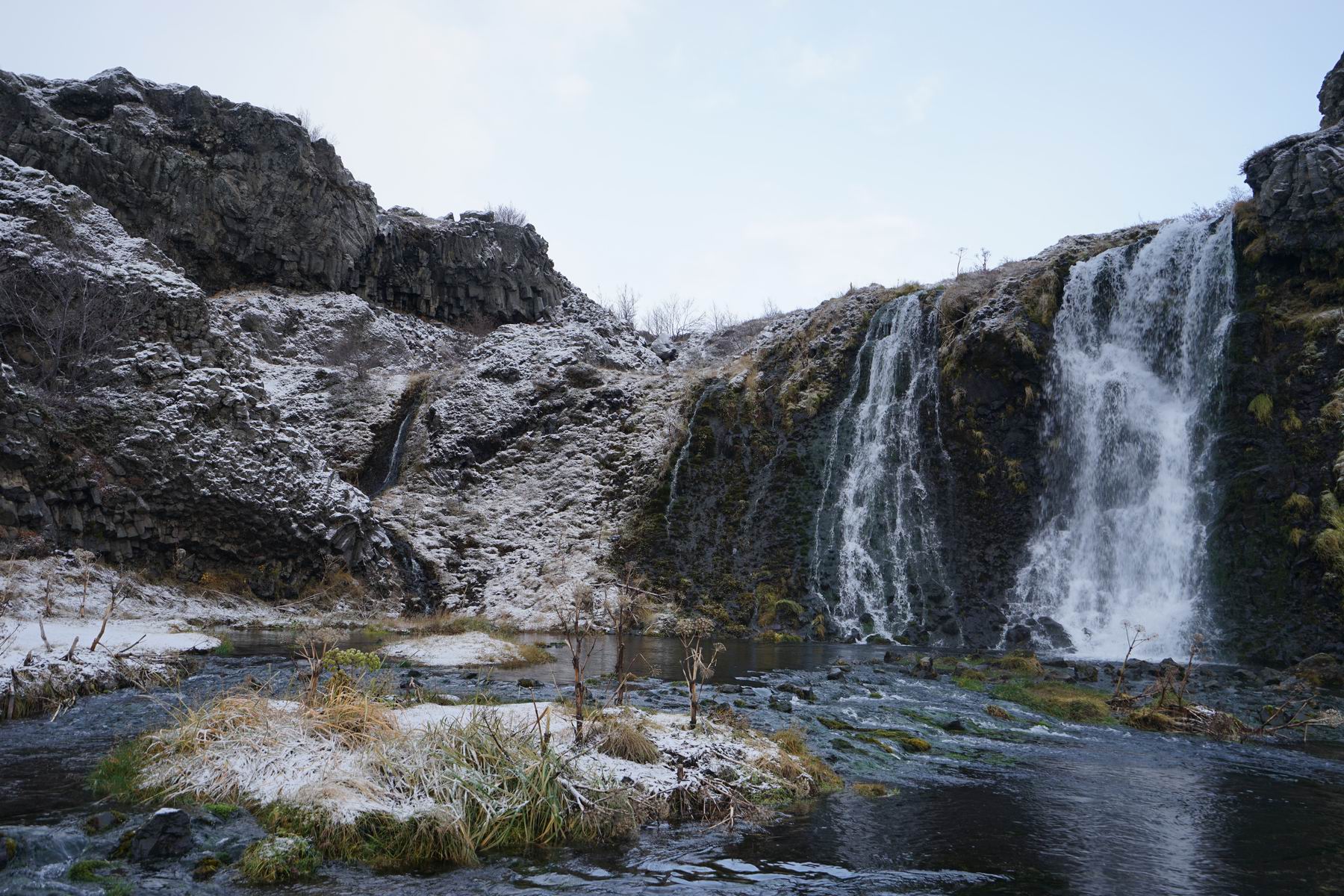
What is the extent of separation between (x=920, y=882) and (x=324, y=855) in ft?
15.0

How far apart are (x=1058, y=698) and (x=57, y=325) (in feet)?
98.1

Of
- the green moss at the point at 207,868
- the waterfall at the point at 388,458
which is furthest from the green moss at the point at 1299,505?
the waterfall at the point at 388,458

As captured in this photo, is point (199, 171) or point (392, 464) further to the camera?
point (199, 171)

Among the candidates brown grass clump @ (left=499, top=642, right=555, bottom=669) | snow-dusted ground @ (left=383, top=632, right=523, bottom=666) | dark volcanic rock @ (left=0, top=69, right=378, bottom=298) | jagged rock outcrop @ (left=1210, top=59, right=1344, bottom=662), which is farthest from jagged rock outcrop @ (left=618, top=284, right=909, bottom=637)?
dark volcanic rock @ (left=0, top=69, right=378, bottom=298)

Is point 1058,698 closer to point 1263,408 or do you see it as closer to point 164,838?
point 164,838

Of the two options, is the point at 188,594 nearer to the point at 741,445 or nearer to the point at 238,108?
the point at 741,445

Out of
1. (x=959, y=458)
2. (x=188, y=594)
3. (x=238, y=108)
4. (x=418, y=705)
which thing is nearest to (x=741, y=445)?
(x=959, y=458)

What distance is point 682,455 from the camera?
114 ft

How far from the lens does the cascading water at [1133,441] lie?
77.4 feet

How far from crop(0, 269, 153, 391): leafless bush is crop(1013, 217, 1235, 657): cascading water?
100 feet

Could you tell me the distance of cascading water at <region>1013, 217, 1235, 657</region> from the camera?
2358cm

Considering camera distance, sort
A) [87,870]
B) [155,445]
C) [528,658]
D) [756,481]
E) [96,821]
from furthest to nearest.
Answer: [756,481]
[155,445]
[528,658]
[96,821]
[87,870]

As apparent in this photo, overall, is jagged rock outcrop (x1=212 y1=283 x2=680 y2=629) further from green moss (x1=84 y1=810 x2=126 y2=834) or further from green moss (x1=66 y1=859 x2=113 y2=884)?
green moss (x1=66 y1=859 x2=113 y2=884)

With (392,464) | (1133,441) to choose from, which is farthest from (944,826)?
(392,464)
